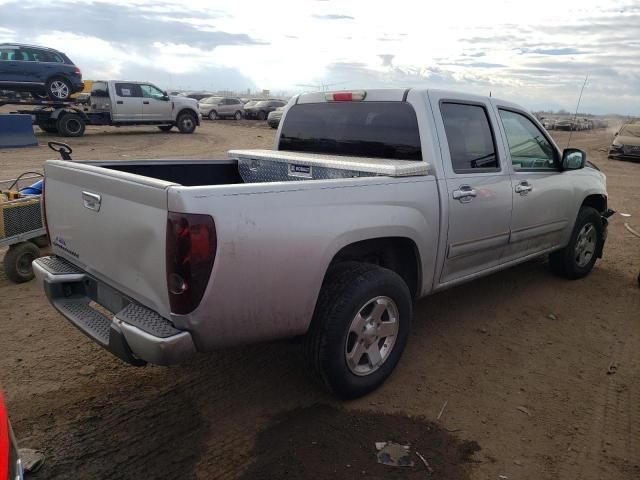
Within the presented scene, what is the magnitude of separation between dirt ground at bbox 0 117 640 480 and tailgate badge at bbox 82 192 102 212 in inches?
48.1

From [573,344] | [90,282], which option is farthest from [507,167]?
[90,282]

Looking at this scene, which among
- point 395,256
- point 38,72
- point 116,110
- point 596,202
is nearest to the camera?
point 395,256

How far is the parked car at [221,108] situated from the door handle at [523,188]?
105 feet

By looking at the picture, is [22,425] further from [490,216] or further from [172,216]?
[490,216]

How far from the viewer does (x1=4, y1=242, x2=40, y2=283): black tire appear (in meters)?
4.93

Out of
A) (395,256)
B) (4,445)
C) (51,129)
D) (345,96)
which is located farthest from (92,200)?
(51,129)

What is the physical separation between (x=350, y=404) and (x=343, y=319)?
64cm

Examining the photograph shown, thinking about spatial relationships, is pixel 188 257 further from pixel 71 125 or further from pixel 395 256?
pixel 71 125

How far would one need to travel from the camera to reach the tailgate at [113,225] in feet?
7.90

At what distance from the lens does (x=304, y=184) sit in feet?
8.75

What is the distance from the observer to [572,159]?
467cm

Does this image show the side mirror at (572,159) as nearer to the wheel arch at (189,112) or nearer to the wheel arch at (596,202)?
the wheel arch at (596,202)

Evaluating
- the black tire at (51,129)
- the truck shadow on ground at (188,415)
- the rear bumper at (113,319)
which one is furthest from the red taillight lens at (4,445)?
the black tire at (51,129)

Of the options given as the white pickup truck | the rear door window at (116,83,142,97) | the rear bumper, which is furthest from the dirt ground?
the rear door window at (116,83,142,97)
